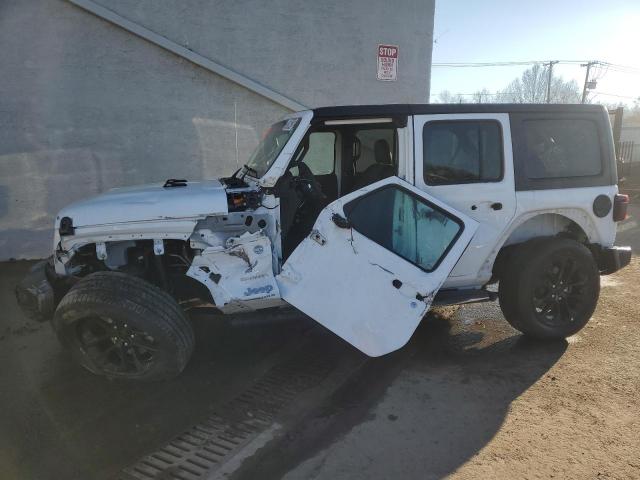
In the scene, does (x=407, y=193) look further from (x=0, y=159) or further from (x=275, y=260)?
(x=0, y=159)

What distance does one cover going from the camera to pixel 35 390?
3.67m

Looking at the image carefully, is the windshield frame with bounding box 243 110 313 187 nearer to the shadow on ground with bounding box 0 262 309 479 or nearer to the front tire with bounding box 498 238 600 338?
the shadow on ground with bounding box 0 262 309 479

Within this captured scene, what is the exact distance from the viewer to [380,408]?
11.0 ft

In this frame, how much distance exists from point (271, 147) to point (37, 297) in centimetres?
218

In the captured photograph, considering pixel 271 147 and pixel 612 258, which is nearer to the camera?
pixel 271 147

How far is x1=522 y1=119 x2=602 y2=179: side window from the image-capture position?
423 cm

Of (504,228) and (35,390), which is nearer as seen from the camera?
(35,390)

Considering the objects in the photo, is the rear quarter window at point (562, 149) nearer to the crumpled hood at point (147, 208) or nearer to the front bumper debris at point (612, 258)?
the front bumper debris at point (612, 258)

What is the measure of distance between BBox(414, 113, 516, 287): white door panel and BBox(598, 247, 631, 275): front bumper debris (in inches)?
46.4

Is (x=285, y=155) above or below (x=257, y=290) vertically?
above

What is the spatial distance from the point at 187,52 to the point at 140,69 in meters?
0.72

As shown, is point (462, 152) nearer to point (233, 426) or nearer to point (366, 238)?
point (366, 238)

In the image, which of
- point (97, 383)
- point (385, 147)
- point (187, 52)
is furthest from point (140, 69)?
point (97, 383)

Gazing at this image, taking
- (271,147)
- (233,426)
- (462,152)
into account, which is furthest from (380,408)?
(271,147)
